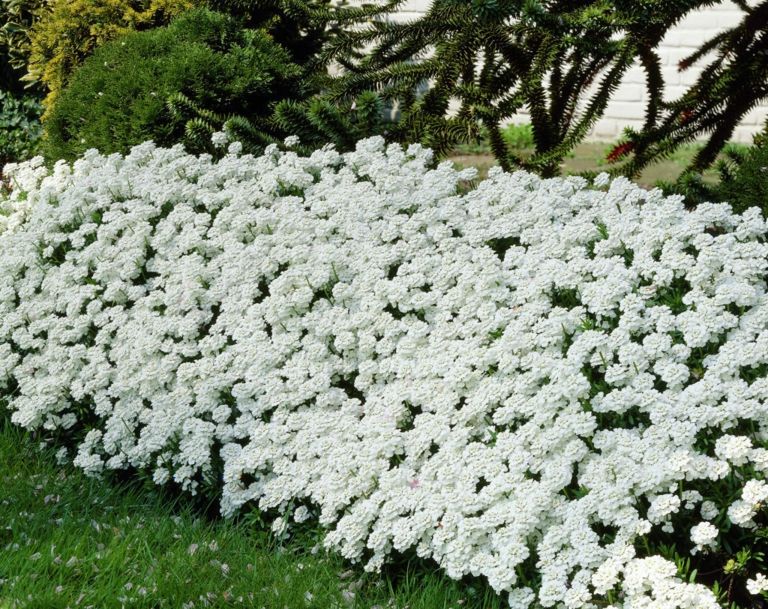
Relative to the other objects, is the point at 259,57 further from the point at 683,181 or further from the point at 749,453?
the point at 749,453

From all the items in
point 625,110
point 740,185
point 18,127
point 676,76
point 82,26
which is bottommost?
point 18,127

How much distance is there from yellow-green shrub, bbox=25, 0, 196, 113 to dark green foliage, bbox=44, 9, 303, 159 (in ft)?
2.37

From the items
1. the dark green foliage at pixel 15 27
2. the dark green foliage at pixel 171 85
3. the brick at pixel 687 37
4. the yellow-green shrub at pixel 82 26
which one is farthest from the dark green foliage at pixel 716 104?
the dark green foliage at pixel 15 27

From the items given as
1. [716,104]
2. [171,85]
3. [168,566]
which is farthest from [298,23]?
[168,566]

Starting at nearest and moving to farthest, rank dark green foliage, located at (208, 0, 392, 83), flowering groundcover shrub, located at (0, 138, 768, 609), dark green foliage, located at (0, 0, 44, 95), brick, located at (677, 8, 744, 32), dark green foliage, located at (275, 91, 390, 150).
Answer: flowering groundcover shrub, located at (0, 138, 768, 609), dark green foliage, located at (275, 91, 390, 150), dark green foliage, located at (208, 0, 392, 83), dark green foliage, located at (0, 0, 44, 95), brick, located at (677, 8, 744, 32)

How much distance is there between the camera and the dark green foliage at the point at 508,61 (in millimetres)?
4641

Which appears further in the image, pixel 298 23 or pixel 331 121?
pixel 298 23

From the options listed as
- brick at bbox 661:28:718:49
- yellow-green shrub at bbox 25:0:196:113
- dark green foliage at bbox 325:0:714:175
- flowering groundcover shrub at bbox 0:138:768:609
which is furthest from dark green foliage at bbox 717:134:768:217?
brick at bbox 661:28:718:49

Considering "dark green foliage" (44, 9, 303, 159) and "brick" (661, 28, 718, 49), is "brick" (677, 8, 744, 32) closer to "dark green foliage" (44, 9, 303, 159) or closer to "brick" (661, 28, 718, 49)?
"brick" (661, 28, 718, 49)

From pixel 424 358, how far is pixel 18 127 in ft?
23.6

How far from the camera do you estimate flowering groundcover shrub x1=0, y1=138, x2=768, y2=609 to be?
3061 millimetres

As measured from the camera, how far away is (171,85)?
5.87 meters

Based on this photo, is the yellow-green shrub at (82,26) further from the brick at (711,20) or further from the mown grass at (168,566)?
the brick at (711,20)

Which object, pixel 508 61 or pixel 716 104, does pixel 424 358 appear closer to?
pixel 508 61
